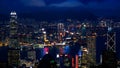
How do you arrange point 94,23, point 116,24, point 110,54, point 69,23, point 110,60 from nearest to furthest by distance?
point 110,60 → point 110,54 → point 116,24 → point 94,23 → point 69,23

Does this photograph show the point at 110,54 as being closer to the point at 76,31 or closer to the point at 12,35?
the point at 76,31

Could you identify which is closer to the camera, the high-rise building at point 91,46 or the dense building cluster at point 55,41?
the dense building cluster at point 55,41

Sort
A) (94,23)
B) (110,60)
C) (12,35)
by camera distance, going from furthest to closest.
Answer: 1. (12,35)
2. (94,23)
3. (110,60)

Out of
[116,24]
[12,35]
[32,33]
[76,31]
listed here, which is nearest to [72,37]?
[76,31]

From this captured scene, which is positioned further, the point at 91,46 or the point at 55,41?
the point at 55,41

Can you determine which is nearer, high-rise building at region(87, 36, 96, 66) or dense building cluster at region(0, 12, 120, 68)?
dense building cluster at region(0, 12, 120, 68)

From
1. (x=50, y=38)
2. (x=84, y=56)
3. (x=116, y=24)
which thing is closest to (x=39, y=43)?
(x=50, y=38)

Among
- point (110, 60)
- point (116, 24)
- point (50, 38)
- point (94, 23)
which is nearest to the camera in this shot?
point (110, 60)

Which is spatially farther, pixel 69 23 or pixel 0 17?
pixel 69 23

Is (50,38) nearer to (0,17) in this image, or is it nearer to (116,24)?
(0,17)

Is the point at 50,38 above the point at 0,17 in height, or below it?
below
